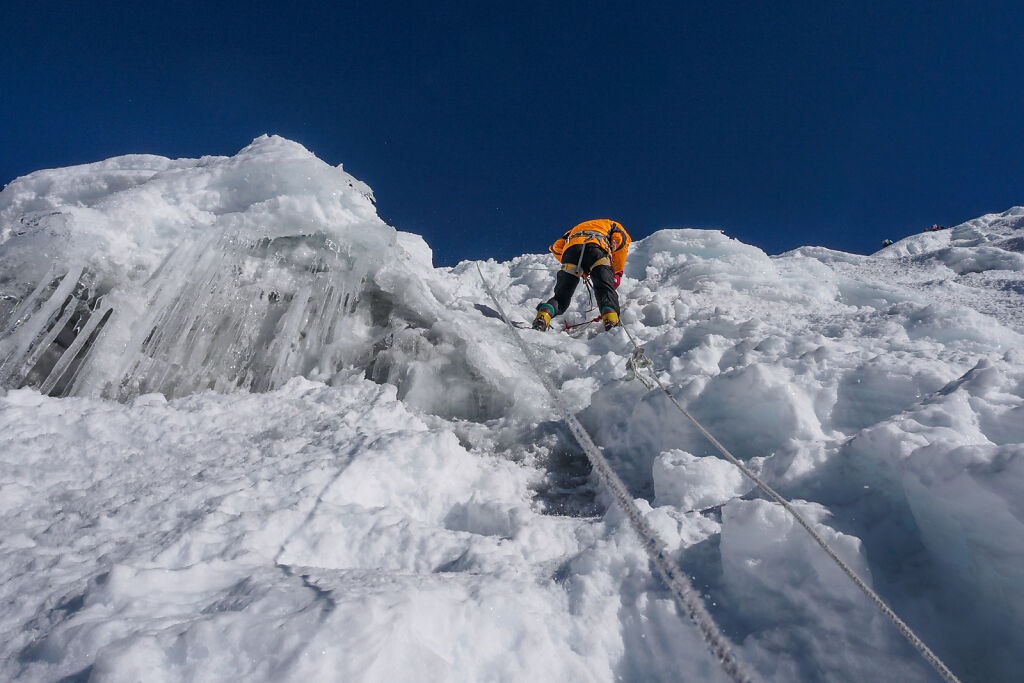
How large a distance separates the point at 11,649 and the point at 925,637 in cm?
251

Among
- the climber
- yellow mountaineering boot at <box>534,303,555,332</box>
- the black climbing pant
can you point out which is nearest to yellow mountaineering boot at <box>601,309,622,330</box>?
the climber

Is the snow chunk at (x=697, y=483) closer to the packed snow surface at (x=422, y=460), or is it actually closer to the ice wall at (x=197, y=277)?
the packed snow surface at (x=422, y=460)

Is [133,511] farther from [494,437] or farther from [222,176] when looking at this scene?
[222,176]

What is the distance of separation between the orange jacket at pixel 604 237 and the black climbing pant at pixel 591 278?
0.15 m

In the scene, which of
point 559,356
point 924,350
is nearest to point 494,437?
point 559,356

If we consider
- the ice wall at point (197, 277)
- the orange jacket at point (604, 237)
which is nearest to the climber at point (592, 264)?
the orange jacket at point (604, 237)

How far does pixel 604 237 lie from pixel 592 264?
1.78ft

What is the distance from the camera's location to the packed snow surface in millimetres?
1304

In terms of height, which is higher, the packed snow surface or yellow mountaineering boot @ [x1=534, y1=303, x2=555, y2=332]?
yellow mountaineering boot @ [x1=534, y1=303, x2=555, y2=332]

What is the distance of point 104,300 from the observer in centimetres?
425

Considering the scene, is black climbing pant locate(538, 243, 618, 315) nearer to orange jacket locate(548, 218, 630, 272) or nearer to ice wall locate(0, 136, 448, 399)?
orange jacket locate(548, 218, 630, 272)

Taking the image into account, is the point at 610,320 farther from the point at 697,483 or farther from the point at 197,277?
the point at 197,277

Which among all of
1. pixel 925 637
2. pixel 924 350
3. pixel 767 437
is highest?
pixel 924 350

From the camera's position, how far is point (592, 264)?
19.3 feet
